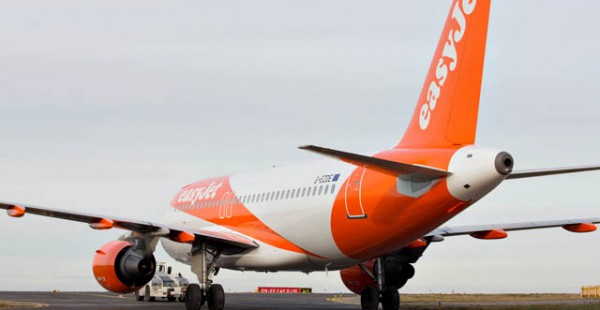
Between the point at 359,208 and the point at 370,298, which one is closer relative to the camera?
the point at 359,208

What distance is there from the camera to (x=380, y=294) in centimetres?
3036

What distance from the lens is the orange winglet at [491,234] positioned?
31.4m

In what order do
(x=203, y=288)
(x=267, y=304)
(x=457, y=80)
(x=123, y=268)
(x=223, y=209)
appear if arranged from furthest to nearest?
1. (x=267, y=304)
2. (x=223, y=209)
3. (x=123, y=268)
4. (x=203, y=288)
5. (x=457, y=80)

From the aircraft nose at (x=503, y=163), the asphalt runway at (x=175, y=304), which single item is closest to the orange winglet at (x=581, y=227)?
the asphalt runway at (x=175, y=304)

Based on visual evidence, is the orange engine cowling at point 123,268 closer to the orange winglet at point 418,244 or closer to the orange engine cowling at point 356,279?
the orange engine cowling at point 356,279

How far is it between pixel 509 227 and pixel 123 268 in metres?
13.3

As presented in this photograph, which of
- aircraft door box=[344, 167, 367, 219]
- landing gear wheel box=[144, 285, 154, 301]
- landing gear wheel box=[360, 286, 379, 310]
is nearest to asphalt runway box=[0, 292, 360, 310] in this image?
landing gear wheel box=[144, 285, 154, 301]

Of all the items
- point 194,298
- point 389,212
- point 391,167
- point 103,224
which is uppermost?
point 391,167

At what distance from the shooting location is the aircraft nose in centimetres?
2108

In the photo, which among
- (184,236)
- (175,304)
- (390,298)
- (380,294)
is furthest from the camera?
(175,304)

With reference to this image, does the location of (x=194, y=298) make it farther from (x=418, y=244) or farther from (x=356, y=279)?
(x=418, y=244)

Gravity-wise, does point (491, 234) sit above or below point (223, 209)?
below

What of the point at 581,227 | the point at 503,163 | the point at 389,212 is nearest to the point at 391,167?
the point at 389,212

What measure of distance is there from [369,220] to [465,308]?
1000 centimetres
